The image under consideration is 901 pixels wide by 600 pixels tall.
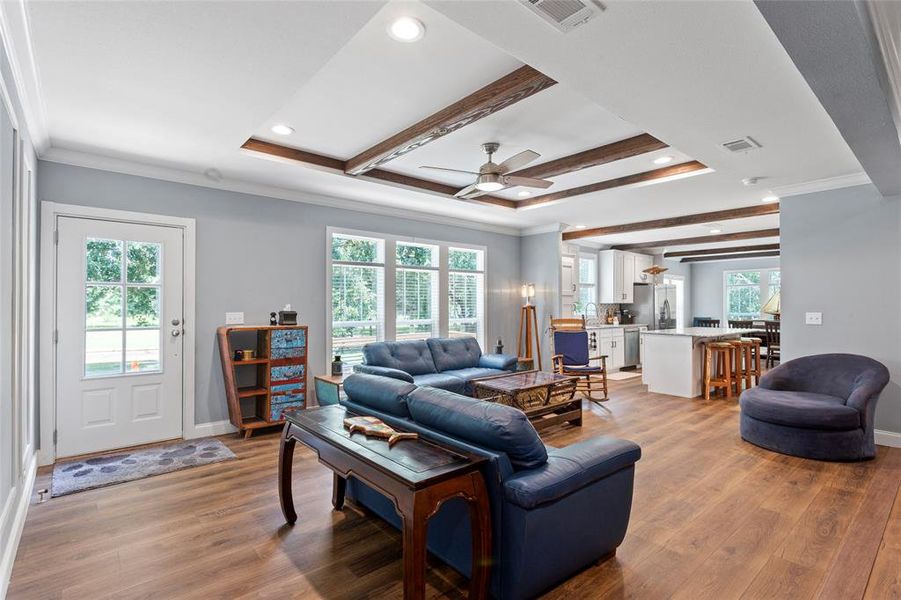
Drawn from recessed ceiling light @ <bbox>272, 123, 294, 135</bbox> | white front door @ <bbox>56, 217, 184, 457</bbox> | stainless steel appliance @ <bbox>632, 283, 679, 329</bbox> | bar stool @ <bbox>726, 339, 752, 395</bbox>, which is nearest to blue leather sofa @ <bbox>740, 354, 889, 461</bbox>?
bar stool @ <bbox>726, 339, 752, 395</bbox>

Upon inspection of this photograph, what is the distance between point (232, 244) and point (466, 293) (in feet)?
11.1

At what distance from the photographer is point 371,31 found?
92.0 inches

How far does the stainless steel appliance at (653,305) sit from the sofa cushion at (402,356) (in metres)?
5.92

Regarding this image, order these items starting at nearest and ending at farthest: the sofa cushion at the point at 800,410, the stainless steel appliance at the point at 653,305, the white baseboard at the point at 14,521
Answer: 1. the white baseboard at the point at 14,521
2. the sofa cushion at the point at 800,410
3. the stainless steel appliance at the point at 653,305

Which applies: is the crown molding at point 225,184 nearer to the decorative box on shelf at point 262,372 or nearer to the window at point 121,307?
the window at point 121,307

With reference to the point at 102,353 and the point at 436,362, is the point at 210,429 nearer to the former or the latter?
the point at 102,353

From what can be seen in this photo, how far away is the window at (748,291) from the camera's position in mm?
10961

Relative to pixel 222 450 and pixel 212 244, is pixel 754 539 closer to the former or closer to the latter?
pixel 222 450

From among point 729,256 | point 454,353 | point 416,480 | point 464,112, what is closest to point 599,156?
point 464,112

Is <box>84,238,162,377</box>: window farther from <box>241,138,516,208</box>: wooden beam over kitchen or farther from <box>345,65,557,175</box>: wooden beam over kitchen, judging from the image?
<box>345,65,557,175</box>: wooden beam over kitchen

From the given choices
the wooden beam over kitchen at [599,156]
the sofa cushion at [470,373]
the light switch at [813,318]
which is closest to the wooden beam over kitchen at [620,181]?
the wooden beam over kitchen at [599,156]

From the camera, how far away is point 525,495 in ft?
6.08

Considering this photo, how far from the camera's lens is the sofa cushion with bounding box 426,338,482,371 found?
222 inches

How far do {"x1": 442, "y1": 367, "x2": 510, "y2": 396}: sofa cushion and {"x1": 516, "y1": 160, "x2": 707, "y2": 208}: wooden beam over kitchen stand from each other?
220 centimetres
